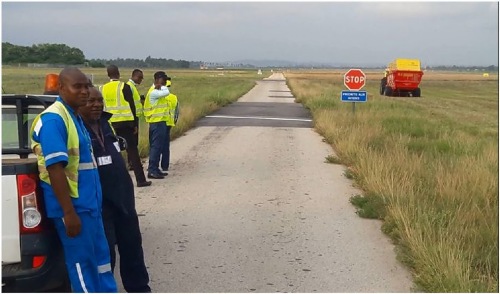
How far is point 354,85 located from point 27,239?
14943 mm

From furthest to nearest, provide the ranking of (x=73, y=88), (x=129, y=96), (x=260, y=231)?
1. (x=129, y=96)
2. (x=260, y=231)
3. (x=73, y=88)

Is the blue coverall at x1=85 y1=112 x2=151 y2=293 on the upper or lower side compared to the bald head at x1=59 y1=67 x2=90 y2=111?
lower

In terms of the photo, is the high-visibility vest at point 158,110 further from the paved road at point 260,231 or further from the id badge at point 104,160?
the id badge at point 104,160

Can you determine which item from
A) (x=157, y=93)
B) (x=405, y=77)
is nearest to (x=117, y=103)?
(x=157, y=93)

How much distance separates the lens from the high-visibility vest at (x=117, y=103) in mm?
8602

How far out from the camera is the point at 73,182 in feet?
12.2

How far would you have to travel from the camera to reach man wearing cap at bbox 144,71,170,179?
9.78m

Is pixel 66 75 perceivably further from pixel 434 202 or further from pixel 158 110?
pixel 158 110

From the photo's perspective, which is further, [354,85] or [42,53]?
[42,53]

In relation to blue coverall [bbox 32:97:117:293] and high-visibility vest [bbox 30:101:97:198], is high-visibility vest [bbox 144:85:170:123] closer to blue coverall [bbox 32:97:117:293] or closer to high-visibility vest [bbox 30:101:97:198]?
blue coverall [bbox 32:97:117:293]

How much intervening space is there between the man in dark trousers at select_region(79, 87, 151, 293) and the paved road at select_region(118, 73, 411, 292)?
0.36 metres

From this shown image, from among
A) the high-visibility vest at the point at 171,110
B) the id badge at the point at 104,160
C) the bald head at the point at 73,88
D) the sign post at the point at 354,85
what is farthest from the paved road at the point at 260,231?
the sign post at the point at 354,85

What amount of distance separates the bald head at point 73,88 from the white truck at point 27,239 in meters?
0.46

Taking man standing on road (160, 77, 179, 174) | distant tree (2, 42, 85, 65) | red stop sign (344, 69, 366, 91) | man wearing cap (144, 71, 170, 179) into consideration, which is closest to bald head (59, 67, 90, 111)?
man wearing cap (144, 71, 170, 179)
